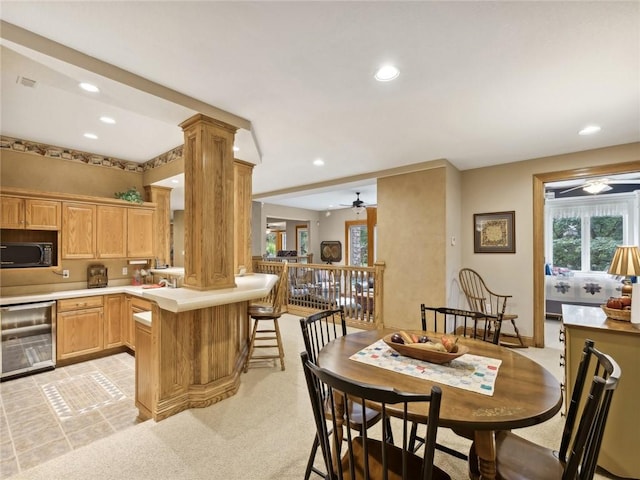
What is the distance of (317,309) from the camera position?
5.73 meters

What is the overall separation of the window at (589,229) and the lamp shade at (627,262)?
5.72m

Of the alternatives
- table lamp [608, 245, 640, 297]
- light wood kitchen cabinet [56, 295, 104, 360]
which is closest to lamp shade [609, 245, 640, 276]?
table lamp [608, 245, 640, 297]

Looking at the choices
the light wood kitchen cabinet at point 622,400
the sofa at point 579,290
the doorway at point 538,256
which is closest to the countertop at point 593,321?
the light wood kitchen cabinet at point 622,400

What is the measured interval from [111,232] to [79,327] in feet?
4.17

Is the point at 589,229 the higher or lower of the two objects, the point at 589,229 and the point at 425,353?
the higher

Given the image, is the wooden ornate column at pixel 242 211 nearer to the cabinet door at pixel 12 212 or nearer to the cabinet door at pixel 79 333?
the cabinet door at pixel 79 333

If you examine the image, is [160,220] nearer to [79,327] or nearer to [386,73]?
[79,327]

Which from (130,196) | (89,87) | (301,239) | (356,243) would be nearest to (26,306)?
(130,196)

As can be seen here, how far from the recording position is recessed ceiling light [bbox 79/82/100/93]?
6.80 feet

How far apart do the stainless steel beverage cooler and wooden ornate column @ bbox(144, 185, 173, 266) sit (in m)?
A: 1.49

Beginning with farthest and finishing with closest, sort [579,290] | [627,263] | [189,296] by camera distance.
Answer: [579,290], [189,296], [627,263]

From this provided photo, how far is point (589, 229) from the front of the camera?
Result: 6719mm

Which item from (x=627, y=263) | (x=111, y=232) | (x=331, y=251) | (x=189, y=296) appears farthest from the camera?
(x=331, y=251)

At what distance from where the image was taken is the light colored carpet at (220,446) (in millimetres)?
1814
